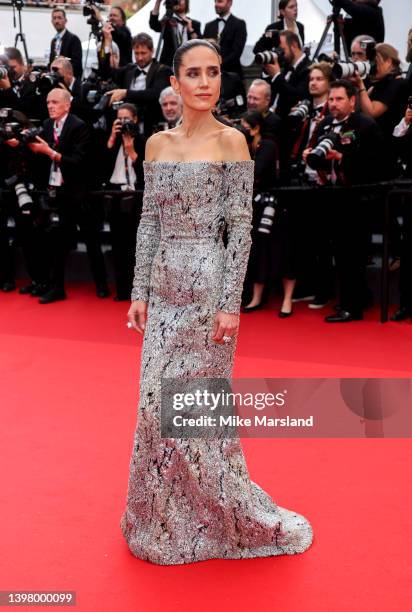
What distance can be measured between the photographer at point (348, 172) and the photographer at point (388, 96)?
0.24 meters

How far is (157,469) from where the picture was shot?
108 inches

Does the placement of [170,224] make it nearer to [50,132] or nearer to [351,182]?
[351,182]

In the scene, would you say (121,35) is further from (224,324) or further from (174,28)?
(224,324)

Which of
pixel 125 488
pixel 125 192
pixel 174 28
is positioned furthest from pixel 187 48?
pixel 174 28

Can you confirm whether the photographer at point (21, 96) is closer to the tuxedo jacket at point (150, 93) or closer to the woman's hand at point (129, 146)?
the tuxedo jacket at point (150, 93)

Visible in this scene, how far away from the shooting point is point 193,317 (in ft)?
8.95

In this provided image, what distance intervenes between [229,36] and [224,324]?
569 cm

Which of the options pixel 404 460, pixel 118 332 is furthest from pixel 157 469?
pixel 118 332

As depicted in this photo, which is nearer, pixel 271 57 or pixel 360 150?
pixel 360 150

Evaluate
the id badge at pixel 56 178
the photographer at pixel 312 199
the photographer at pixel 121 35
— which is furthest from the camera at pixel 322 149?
the photographer at pixel 121 35

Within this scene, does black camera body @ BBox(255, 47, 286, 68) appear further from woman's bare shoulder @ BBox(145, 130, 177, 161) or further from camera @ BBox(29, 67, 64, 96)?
woman's bare shoulder @ BBox(145, 130, 177, 161)

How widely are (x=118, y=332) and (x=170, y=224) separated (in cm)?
325

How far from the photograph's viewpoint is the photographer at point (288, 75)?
6.65 metres

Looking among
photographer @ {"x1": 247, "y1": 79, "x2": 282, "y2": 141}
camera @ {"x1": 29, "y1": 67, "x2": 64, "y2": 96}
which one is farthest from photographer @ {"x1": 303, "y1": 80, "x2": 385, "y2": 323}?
camera @ {"x1": 29, "y1": 67, "x2": 64, "y2": 96}
